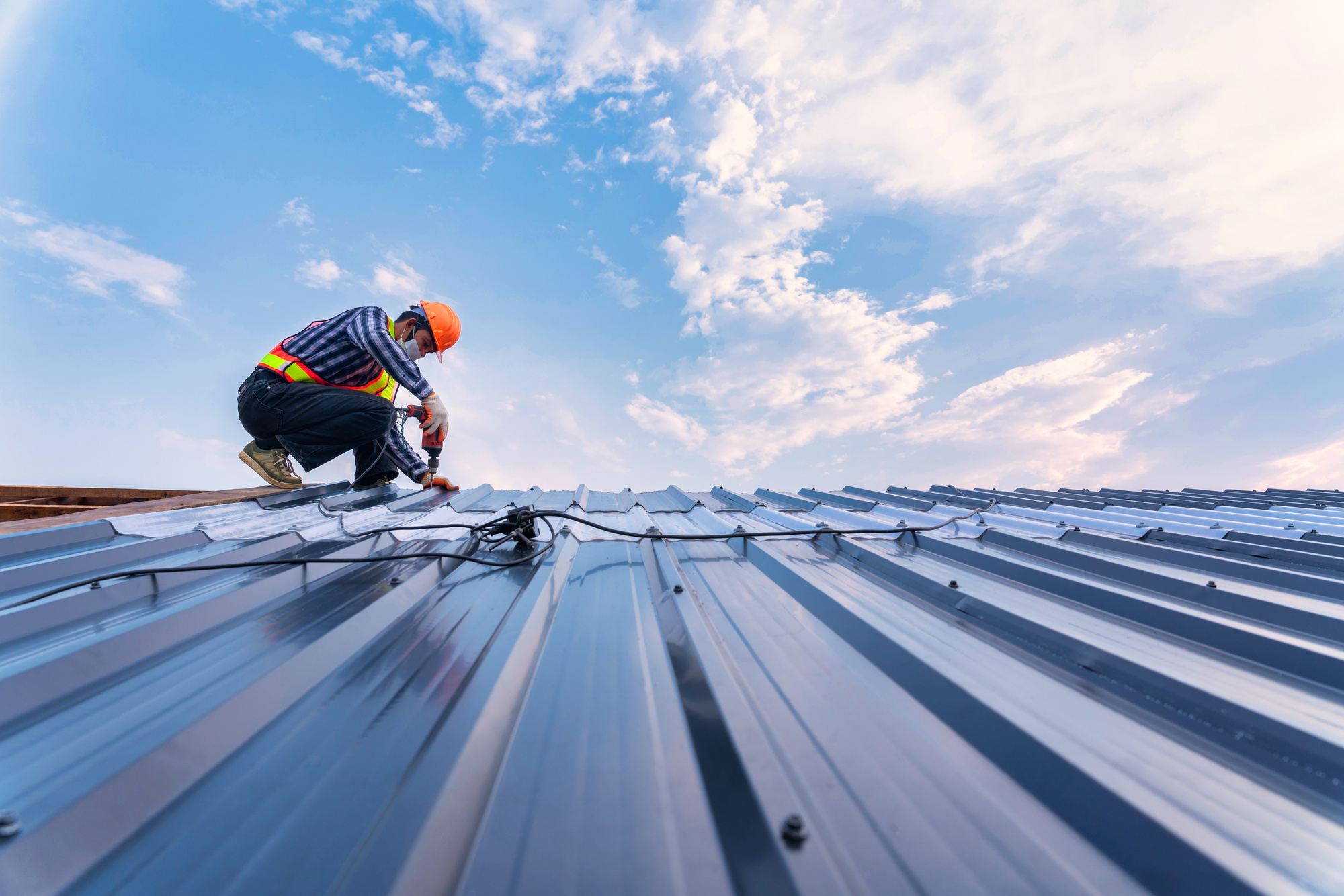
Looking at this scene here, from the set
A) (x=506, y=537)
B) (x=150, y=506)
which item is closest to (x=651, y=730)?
(x=506, y=537)

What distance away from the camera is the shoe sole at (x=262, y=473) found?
150 inches

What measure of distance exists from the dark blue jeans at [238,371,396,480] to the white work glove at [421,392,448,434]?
290 millimetres

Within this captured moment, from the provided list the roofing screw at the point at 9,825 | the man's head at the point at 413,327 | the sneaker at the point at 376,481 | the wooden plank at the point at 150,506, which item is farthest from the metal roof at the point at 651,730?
the man's head at the point at 413,327

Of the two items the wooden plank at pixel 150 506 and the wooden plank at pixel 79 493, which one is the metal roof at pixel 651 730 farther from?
the wooden plank at pixel 79 493

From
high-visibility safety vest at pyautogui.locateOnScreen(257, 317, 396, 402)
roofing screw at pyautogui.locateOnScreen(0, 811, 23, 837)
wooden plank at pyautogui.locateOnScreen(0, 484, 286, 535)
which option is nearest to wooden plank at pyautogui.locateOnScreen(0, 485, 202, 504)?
wooden plank at pyautogui.locateOnScreen(0, 484, 286, 535)

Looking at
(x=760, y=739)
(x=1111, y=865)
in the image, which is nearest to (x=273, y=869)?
(x=760, y=739)

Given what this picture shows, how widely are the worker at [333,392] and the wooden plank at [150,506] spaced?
420 mm

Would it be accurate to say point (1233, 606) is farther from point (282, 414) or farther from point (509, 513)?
point (282, 414)

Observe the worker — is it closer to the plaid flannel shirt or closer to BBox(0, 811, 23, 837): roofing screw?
the plaid flannel shirt

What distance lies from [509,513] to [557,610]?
0.88 meters

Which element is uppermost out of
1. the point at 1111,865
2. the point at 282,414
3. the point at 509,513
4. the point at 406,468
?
the point at 282,414

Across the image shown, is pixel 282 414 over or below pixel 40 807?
over

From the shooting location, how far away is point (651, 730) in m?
0.99

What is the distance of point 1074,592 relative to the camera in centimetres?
189
